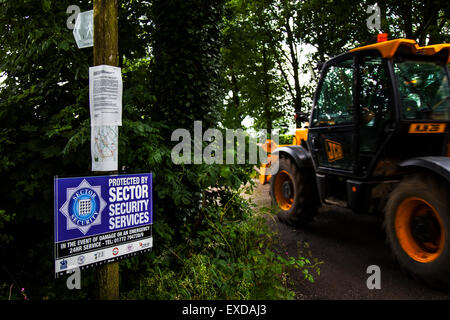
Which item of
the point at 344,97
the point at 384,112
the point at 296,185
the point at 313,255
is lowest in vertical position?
the point at 313,255

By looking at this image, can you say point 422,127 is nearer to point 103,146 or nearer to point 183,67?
point 183,67

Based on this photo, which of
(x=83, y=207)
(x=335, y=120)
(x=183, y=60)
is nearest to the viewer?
(x=83, y=207)

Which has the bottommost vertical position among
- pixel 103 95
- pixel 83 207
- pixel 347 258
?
pixel 347 258

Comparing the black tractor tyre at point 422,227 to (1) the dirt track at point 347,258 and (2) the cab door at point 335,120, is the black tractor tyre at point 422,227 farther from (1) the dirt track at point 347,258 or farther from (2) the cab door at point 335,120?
(2) the cab door at point 335,120

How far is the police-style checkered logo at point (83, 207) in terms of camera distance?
2.22m

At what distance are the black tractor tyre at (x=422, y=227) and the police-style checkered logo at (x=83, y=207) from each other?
9.87 feet

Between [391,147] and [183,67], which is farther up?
[183,67]

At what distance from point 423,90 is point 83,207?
3996 mm

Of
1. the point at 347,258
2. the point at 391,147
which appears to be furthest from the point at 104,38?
the point at 347,258

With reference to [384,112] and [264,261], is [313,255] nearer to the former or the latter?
[264,261]

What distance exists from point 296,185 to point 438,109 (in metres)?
2.28

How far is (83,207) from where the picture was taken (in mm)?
2289

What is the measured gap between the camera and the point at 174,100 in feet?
13.6
